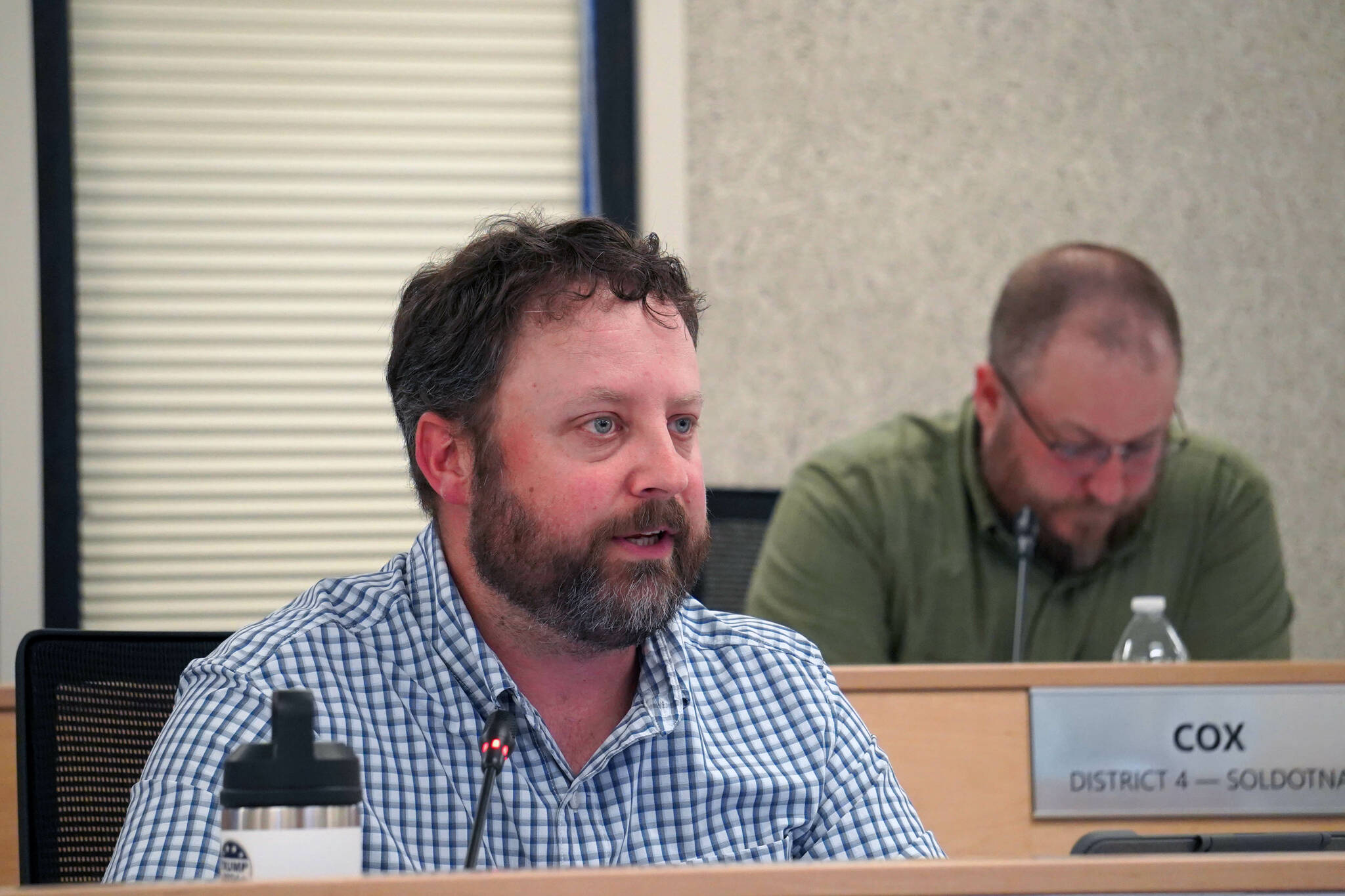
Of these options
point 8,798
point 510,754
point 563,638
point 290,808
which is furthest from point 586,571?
point 8,798

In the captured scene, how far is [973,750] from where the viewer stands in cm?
169

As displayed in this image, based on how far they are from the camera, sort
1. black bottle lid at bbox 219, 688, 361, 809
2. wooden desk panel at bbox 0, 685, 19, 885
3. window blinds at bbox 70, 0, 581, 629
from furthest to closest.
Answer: window blinds at bbox 70, 0, 581, 629 < wooden desk panel at bbox 0, 685, 19, 885 < black bottle lid at bbox 219, 688, 361, 809

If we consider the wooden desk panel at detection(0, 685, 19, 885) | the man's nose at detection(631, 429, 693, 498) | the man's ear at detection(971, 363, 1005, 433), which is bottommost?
the wooden desk panel at detection(0, 685, 19, 885)

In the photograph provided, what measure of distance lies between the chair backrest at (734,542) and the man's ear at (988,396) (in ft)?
1.29

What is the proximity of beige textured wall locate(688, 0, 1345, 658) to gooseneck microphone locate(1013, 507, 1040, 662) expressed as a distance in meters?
1.04

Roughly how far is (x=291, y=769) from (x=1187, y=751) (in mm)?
1253

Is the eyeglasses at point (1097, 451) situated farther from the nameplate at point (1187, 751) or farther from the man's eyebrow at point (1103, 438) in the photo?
the nameplate at point (1187, 751)

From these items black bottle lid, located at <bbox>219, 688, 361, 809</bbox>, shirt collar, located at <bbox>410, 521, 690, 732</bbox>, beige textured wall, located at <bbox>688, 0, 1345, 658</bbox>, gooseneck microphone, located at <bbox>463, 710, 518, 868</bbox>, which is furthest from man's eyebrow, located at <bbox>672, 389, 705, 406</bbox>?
beige textured wall, located at <bbox>688, 0, 1345, 658</bbox>

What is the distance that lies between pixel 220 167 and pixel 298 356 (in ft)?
1.45

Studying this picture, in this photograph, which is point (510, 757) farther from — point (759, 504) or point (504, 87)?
point (504, 87)

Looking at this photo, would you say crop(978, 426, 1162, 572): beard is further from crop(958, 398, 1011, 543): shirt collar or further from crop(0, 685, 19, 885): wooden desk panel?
crop(0, 685, 19, 885): wooden desk panel

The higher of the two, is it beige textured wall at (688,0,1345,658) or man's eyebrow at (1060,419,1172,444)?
beige textured wall at (688,0,1345,658)

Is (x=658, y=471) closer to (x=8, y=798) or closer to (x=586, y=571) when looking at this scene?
(x=586, y=571)

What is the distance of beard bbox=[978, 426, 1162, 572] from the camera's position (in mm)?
2344
